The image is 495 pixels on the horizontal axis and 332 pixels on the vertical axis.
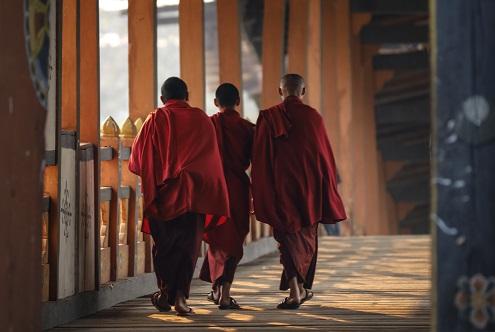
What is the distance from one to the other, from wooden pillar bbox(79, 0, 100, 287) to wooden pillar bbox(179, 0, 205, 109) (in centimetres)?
266

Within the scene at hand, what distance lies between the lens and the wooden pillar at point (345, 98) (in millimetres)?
15641

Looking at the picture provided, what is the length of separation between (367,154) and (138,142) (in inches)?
518

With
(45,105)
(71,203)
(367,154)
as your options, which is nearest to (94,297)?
(71,203)

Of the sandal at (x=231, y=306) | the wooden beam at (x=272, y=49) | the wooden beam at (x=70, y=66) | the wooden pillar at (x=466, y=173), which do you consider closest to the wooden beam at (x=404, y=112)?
the wooden beam at (x=272, y=49)

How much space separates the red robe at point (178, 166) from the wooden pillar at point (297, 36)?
641cm

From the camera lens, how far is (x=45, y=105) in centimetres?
424

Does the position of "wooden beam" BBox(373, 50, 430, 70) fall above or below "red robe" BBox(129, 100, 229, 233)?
above

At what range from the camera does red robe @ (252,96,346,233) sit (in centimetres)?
648

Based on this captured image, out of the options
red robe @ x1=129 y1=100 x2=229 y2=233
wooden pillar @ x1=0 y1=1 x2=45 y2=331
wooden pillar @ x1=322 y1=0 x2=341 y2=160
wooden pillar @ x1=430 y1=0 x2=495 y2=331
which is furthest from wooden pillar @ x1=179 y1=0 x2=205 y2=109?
wooden pillar @ x1=322 y1=0 x2=341 y2=160

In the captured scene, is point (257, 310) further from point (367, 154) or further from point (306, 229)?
point (367, 154)

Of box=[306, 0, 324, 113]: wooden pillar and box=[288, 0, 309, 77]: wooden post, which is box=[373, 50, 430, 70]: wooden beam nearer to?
box=[306, 0, 324, 113]: wooden pillar

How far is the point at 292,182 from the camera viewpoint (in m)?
6.50

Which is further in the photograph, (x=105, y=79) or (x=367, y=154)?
(x=105, y=79)

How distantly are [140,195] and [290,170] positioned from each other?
4.14 feet
